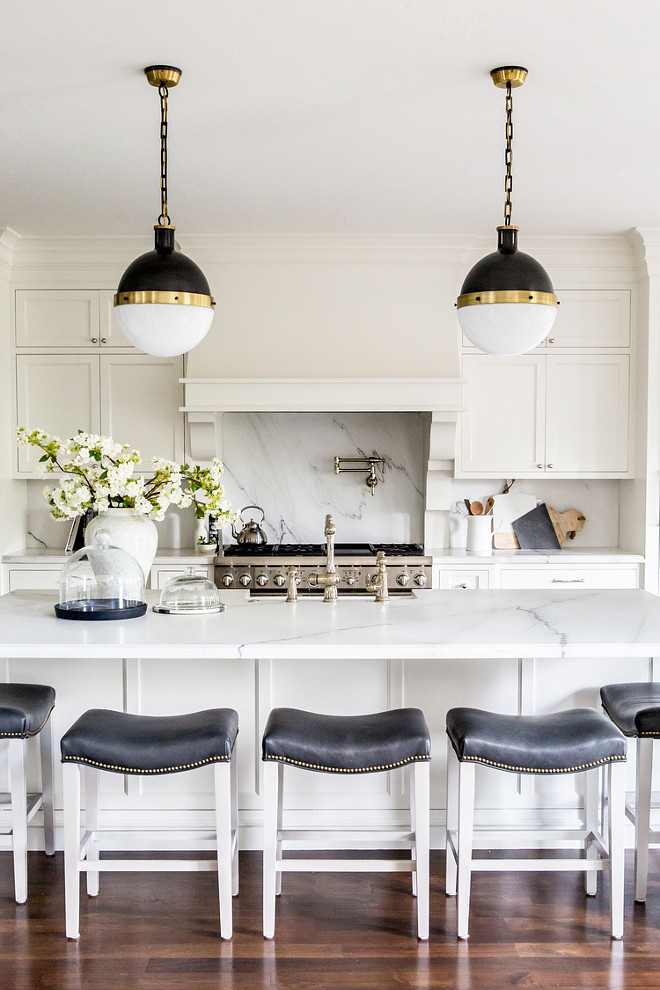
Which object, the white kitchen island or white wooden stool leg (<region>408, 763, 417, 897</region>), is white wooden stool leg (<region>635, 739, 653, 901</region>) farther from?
white wooden stool leg (<region>408, 763, 417, 897</region>)

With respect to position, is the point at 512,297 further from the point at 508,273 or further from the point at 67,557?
the point at 67,557

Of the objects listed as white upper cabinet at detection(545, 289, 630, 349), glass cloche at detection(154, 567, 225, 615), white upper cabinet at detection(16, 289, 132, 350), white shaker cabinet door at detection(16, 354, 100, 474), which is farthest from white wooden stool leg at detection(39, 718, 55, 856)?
white upper cabinet at detection(545, 289, 630, 349)

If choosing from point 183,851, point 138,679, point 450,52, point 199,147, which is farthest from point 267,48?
point 183,851

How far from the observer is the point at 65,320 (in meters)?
4.76

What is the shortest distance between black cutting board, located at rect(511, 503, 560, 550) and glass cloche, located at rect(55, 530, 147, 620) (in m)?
2.79

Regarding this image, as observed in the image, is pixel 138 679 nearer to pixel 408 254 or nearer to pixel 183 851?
pixel 183 851

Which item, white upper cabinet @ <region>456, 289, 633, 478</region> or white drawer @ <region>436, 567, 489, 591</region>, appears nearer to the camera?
white drawer @ <region>436, 567, 489, 591</region>

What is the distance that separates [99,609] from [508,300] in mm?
1534

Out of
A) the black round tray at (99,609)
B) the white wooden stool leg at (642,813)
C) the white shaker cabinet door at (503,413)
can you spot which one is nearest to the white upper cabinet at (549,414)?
the white shaker cabinet door at (503,413)

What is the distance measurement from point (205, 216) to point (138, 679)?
2.39 meters

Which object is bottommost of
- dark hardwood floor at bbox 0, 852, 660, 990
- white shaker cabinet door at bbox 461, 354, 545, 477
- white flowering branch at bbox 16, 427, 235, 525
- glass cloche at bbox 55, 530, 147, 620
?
dark hardwood floor at bbox 0, 852, 660, 990

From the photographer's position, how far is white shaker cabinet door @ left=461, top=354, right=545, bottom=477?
479 cm

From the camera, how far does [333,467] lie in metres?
5.12

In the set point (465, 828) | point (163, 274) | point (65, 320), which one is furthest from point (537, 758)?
point (65, 320)
